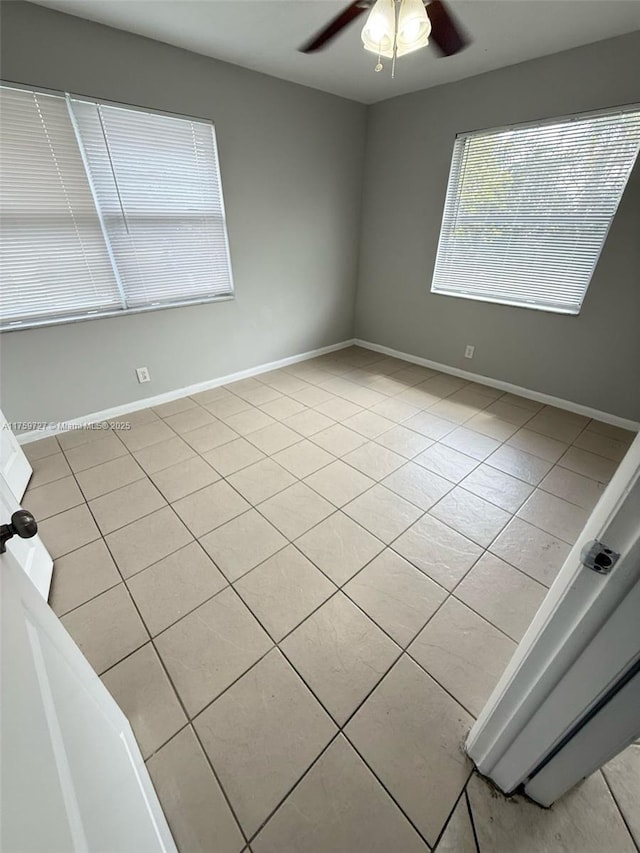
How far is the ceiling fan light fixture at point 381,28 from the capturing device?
1301 millimetres

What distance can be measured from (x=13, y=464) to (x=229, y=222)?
7.55 ft

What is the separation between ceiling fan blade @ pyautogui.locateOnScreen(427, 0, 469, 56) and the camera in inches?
61.6

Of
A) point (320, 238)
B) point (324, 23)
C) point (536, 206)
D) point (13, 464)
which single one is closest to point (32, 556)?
point (13, 464)

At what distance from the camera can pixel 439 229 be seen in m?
3.23

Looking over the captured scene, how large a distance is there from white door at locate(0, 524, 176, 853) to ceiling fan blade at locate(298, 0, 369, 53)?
234cm

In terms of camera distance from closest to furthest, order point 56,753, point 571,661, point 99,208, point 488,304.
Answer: point 56,753 → point 571,661 → point 99,208 → point 488,304

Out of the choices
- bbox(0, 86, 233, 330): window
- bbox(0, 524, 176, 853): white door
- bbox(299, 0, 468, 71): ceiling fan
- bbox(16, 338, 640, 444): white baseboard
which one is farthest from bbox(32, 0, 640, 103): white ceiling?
bbox(0, 524, 176, 853): white door

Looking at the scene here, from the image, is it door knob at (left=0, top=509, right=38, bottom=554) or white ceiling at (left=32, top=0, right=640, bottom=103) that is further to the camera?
white ceiling at (left=32, top=0, right=640, bottom=103)

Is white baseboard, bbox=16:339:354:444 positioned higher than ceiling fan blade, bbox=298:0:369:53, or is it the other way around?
ceiling fan blade, bbox=298:0:369:53

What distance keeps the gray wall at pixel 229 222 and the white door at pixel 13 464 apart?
1.31 ft

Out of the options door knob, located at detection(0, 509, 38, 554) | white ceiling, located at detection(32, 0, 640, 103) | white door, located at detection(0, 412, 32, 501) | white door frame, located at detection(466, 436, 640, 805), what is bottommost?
white door, located at detection(0, 412, 32, 501)

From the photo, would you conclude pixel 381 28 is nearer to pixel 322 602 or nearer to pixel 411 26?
pixel 411 26

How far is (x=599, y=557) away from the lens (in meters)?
0.54

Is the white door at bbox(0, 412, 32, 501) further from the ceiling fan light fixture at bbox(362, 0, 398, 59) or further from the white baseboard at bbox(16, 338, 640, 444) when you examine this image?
the ceiling fan light fixture at bbox(362, 0, 398, 59)
